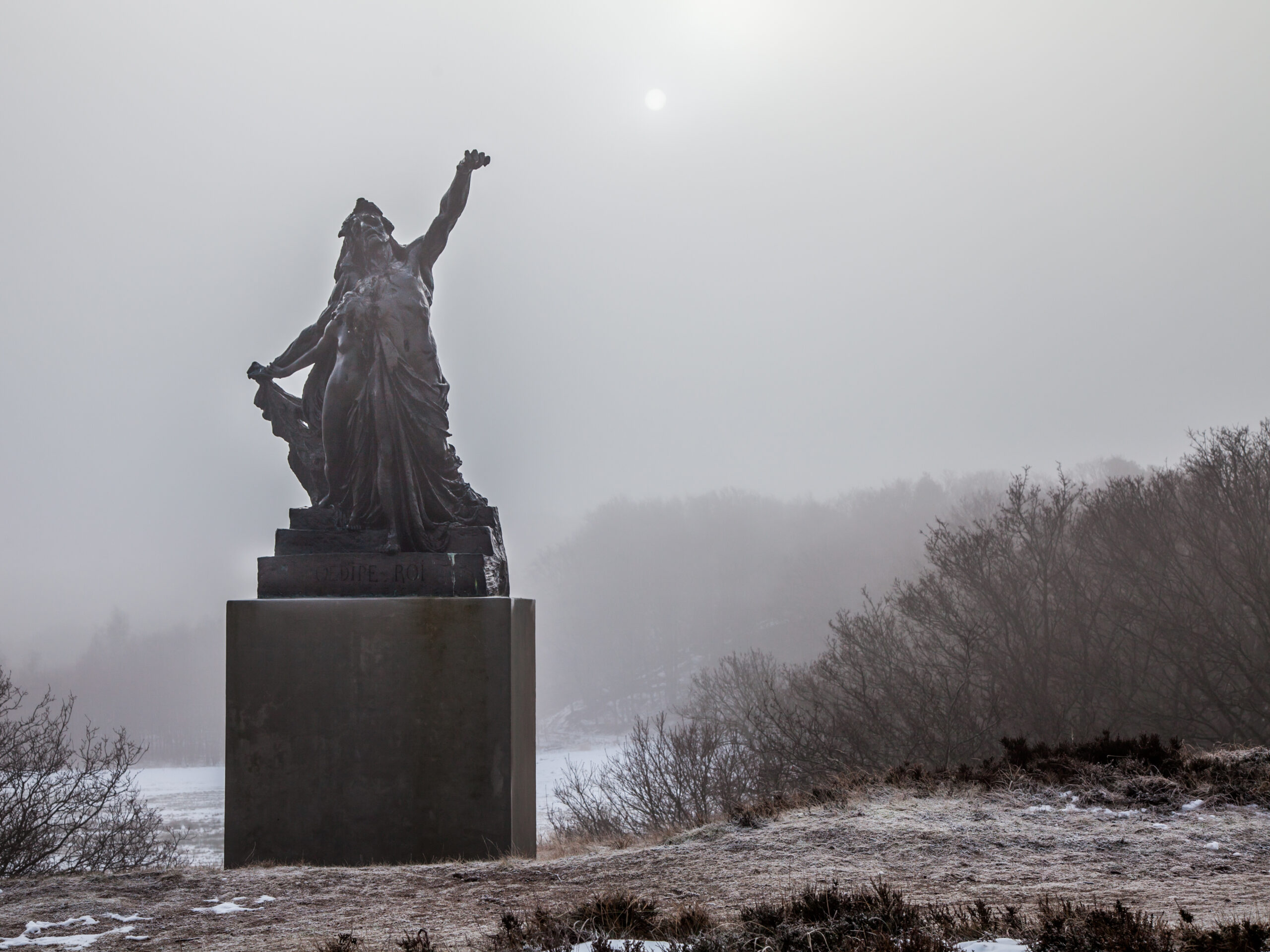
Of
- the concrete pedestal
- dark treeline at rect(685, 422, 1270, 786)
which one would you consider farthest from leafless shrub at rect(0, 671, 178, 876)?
dark treeline at rect(685, 422, 1270, 786)

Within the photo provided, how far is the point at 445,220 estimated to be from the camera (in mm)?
7762

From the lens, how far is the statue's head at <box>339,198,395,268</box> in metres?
7.56

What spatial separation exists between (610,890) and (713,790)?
1932 cm

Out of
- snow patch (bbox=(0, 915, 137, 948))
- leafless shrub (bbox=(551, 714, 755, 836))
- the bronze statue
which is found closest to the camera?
snow patch (bbox=(0, 915, 137, 948))

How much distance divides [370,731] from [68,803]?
385 inches

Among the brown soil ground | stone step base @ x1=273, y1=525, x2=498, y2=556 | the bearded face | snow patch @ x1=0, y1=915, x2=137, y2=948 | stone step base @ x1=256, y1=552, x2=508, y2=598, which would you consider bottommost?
the brown soil ground

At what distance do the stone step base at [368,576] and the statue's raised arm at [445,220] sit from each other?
222 centimetres

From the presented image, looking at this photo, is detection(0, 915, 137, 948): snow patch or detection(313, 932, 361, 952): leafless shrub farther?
detection(0, 915, 137, 948): snow patch

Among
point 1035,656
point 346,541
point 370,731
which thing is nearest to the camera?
point 370,731

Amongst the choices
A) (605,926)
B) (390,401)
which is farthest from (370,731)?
(605,926)

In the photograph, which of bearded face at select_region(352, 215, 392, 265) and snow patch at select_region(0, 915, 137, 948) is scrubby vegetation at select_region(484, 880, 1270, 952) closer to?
snow patch at select_region(0, 915, 137, 948)

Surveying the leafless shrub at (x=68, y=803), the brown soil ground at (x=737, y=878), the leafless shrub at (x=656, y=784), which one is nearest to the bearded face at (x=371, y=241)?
the brown soil ground at (x=737, y=878)

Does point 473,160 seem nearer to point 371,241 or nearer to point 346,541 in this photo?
point 371,241

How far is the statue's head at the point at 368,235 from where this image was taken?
7.56m
